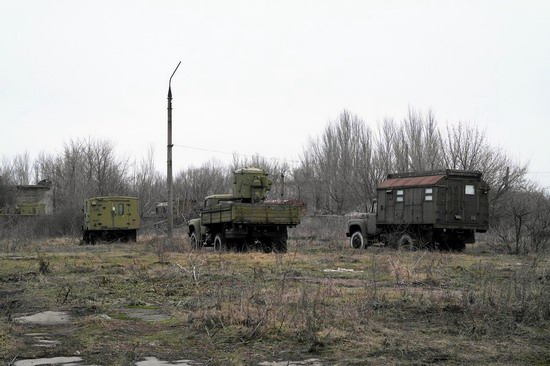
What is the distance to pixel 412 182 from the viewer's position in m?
25.1

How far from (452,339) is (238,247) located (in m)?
17.4

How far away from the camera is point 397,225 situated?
1005 inches

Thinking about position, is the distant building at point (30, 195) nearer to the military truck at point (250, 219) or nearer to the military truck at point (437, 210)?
the military truck at point (250, 219)

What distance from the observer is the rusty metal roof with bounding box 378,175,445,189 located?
24095mm

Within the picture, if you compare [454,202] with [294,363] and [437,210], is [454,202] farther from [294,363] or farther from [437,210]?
[294,363]

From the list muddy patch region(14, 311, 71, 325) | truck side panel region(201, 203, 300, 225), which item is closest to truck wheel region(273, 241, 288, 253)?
truck side panel region(201, 203, 300, 225)

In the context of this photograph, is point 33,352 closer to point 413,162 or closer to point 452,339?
point 452,339

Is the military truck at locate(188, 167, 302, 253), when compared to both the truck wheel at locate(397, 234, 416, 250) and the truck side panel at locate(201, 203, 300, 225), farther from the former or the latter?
the truck wheel at locate(397, 234, 416, 250)

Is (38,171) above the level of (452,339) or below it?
above

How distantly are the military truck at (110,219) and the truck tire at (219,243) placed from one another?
402 inches

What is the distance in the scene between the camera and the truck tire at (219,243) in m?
23.7

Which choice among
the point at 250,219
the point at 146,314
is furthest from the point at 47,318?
the point at 250,219

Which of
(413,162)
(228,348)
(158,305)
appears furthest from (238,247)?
(413,162)

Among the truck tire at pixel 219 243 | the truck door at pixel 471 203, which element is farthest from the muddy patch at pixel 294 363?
the truck door at pixel 471 203
